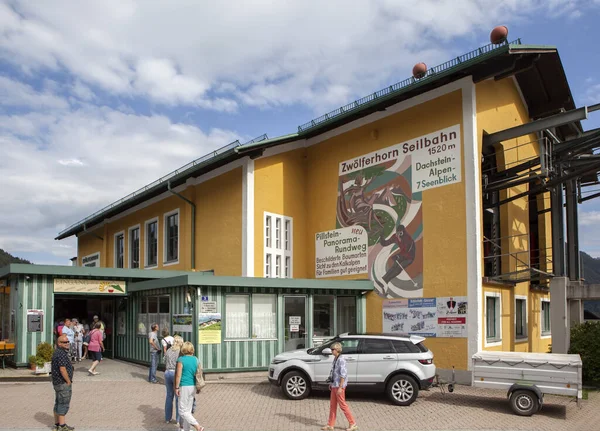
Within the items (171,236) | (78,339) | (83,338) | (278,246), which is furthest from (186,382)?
(171,236)

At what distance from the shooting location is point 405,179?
57.4 ft

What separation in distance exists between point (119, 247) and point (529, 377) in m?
24.1

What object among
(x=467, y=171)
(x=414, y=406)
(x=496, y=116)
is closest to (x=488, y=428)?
(x=414, y=406)

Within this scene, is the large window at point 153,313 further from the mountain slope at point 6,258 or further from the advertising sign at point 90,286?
the mountain slope at point 6,258

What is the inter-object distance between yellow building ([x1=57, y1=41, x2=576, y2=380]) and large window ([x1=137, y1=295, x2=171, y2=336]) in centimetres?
211

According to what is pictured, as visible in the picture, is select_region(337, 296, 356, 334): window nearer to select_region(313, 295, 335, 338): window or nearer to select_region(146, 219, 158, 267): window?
select_region(313, 295, 335, 338): window

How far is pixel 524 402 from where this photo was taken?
11711mm

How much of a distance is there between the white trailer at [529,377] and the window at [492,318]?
3.52 metres

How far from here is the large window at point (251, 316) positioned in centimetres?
1609

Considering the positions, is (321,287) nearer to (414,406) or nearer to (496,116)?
(414,406)

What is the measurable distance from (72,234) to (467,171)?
29.7 metres

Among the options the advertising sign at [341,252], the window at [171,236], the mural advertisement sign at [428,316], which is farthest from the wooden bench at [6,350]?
the mural advertisement sign at [428,316]

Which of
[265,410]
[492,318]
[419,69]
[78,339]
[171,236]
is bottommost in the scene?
[265,410]

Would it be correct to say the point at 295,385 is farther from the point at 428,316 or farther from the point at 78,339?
the point at 78,339
